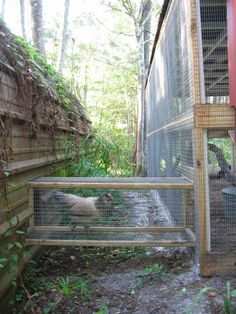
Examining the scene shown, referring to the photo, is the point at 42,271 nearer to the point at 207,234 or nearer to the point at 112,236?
the point at 112,236

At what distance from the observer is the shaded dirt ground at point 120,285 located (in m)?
2.89

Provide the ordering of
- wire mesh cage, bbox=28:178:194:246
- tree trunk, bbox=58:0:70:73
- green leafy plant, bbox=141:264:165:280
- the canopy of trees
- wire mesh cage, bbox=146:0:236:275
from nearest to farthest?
wire mesh cage, bbox=146:0:236:275
green leafy plant, bbox=141:264:165:280
wire mesh cage, bbox=28:178:194:246
tree trunk, bbox=58:0:70:73
the canopy of trees

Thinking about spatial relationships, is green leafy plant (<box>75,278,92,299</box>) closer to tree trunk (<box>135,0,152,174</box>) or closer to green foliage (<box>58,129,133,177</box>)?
green foliage (<box>58,129,133,177</box>)

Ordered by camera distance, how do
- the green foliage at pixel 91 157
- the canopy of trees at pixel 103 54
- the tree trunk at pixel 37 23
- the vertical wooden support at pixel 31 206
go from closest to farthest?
the vertical wooden support at pixel 31 206 → the green foliage at pixel 91 157 → the tree trunk at pixel 37 23 → the canopy of trees at pixel 103 54

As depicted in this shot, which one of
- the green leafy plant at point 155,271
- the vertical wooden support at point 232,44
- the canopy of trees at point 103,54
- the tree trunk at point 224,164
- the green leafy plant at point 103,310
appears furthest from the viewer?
the canopy of trees at point 103,54

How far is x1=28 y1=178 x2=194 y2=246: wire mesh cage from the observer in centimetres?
359

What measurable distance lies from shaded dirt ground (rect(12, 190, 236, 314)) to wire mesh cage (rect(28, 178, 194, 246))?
28 centimetres

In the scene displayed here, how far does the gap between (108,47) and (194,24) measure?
1940 centimetres

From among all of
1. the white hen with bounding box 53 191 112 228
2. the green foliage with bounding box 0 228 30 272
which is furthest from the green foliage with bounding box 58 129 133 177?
the green foliage with bounding box 0 228 30 272

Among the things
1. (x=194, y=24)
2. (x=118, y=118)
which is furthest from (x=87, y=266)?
(x=118, y=118)

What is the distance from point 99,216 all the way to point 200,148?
1.36 meters

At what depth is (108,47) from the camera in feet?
71.5

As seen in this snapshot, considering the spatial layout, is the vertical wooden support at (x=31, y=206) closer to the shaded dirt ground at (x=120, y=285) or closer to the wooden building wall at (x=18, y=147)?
the wooden building wall at (x=18, y=147)

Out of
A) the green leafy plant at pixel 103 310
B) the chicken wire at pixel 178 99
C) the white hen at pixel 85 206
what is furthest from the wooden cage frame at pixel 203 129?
the white hen at pixel 85 206
